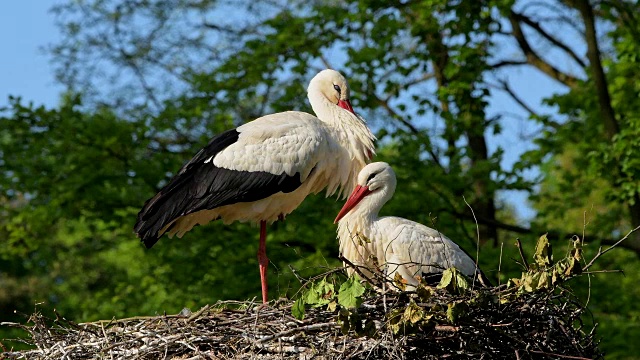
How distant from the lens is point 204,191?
8.67 meters

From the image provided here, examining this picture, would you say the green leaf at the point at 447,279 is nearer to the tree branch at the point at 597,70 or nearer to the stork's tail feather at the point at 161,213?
the stork's tail feather at the point at 161,213

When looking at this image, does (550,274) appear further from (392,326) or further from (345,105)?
(345,105)

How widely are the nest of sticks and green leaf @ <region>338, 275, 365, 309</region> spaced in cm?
4

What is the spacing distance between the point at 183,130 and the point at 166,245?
168 cm

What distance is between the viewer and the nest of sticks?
6.30 m

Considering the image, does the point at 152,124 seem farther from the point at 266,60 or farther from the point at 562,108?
the point at 562,108

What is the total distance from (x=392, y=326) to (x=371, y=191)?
7.56 feet

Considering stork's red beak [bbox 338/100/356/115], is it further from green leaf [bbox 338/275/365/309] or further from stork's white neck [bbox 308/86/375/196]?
green leaf [bbox 338/275/365/309]

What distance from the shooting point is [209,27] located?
17.9 meters

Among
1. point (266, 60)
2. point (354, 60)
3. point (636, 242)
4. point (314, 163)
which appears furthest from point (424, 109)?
point (314, 163)

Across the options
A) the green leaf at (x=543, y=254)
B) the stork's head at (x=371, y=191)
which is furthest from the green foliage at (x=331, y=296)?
the stork's head at (x=371, y=191)

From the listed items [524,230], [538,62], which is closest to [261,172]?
[524,230]

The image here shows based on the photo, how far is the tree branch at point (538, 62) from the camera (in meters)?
16.9

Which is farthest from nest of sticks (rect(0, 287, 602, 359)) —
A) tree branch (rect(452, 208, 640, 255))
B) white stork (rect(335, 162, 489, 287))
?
tree branch (rect(452, 208, 640, 255))
